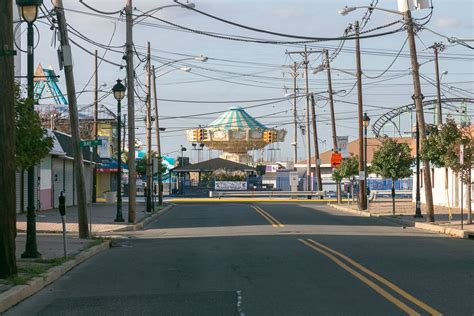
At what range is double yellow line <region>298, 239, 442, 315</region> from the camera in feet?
33.6

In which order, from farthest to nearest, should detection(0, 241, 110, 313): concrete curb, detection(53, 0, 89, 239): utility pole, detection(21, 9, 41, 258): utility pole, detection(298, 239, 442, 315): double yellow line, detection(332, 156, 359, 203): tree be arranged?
1. detection(332, 156, 359, 203): tree
2. detection(53, 0, 89, 239): utility pole
3. detection(21, 9, 41, 258): utility pole
4. detection(0, 241, 110, 313): concrete curb
5. detection(298, 239, 442, 315): double yellow line

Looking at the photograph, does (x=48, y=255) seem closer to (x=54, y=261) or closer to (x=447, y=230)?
(x=54, y=261)

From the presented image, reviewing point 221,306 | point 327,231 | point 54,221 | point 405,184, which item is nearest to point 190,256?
point 221,306

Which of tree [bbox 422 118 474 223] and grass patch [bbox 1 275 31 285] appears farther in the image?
tree [bbox 422 118 474 223]

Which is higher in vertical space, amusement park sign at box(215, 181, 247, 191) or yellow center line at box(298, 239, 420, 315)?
amusement park sign at box(215, 181, 247, 191)

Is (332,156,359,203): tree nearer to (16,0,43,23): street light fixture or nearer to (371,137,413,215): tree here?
(371,137,413,215): tree

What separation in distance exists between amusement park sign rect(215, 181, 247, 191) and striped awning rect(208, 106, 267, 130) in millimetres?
21240

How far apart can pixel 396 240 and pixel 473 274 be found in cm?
897

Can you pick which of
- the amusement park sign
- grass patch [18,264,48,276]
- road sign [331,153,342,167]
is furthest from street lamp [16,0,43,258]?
the amusement park sign

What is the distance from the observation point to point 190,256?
18.0 metres

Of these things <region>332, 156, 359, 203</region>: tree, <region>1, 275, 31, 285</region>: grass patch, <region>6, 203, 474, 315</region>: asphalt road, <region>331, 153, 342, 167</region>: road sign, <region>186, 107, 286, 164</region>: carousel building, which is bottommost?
<region>6, 203, 474, 315</region>: asphalt road

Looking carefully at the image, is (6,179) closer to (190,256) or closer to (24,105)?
(24,105)

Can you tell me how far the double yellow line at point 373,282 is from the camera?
33.6 ft

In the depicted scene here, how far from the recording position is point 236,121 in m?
97.9
